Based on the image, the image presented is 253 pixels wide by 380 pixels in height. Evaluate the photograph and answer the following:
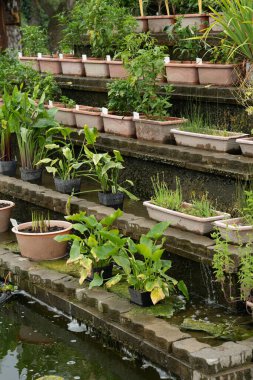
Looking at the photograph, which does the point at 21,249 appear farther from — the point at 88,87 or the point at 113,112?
the point at 88,87

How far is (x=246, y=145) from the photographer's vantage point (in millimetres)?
7582

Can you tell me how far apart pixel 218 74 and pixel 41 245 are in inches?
94.7

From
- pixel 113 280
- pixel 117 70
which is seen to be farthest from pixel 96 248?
pixel 117 70

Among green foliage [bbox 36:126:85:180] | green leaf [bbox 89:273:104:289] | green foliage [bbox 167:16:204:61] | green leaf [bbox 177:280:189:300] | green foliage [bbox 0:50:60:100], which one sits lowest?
green leaf [bbox 177:280:189:300]

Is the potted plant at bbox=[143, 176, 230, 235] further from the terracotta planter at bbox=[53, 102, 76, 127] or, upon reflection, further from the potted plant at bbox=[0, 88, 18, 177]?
the terracotta planter at bbox=[53, 102, 76, 127]

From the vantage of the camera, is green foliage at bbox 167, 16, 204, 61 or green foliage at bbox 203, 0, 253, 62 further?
green foliage at bbox 167, 16, 204, 61

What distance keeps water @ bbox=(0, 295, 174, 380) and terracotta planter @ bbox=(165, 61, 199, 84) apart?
291 cm

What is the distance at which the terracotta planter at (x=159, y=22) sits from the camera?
34.4 feet

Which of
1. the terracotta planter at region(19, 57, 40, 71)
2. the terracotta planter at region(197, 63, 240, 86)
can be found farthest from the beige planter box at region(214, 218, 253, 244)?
the terracotta planter at region(19, 57, 40, 71)

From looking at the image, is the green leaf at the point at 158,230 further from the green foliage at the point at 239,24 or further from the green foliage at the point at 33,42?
the green foliage at the point at 33,42

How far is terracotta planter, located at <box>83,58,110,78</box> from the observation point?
10305 millimetres

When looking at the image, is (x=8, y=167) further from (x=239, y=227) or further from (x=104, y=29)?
(x=239, y=227)

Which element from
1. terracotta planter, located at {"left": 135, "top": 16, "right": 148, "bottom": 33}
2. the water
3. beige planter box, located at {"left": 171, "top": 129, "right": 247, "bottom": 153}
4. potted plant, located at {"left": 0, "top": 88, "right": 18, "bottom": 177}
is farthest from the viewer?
terracotta planter, located at {"left": 135, "top": 16, "right": 148, "bottom": 33}

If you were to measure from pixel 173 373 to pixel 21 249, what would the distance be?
105 inches
